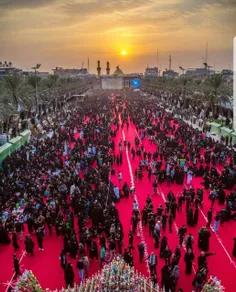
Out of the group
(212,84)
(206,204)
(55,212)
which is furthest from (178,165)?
(212,84)

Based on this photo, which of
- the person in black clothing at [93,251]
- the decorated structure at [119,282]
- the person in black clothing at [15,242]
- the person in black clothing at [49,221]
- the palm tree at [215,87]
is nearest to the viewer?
the decorated structure at [119,282]

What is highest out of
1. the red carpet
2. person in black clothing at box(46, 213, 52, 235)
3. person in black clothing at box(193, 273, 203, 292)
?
person in black clothing at box(46, 213, 52, 235)

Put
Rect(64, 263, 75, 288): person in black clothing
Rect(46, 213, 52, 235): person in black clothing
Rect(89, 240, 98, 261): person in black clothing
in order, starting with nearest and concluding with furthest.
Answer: Rect(64, 263, 75, 288): person in black clothing → Rect(89, 240, 98, 261): person in black clothing → Rect(46, 213, 52, 235): person in black clothing

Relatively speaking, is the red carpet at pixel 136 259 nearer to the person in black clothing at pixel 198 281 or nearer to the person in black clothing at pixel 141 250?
the person in black clothing at pixel 141 250

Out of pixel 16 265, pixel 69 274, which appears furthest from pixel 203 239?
pixel 16 265

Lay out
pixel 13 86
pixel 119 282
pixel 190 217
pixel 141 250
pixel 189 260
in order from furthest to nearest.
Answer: pixel 13 86
pixel 190 217
pixel 141 250
pixel 189 260
pixel 119 282

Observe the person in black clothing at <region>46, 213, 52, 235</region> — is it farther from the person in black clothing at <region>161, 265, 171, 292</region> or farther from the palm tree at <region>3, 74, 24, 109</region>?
the palm tree at <region>3, 74, 24, 109</region>

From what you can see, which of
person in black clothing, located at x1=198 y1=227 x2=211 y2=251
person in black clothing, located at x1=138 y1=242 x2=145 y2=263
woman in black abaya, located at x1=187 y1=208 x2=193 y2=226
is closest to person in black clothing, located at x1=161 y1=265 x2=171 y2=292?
person in black clothing, located at x1=138 y1=242 x2=145 y2=263

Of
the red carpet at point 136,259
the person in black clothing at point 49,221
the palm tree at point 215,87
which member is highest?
the palm tree at point 215,87

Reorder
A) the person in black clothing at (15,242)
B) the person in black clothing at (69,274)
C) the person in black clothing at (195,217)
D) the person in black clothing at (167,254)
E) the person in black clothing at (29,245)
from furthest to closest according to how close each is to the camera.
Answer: the person in black clothing at (195,217), the person in black clothing at (15,242), the person in black clothing at (29,245), the person in black clothing at (167,254), the person in black clothing at (69,274)

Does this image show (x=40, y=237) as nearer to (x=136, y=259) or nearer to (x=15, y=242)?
(x=15, y=242)

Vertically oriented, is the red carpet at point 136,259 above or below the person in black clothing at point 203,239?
below

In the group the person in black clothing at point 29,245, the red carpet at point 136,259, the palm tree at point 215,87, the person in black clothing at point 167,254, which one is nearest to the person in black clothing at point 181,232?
the red carpet at point 136,259

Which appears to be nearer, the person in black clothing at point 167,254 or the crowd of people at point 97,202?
the person in black clothing at point 167,254
